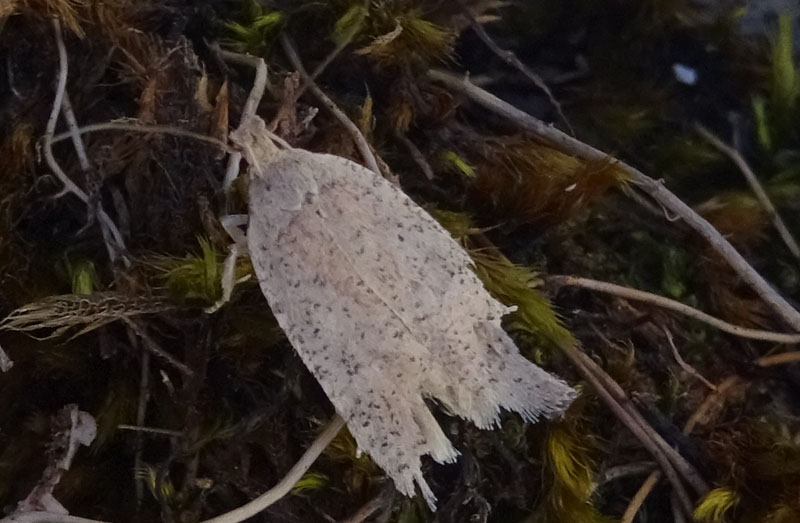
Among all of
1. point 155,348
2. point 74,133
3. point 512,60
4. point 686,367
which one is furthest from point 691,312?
point 74,133

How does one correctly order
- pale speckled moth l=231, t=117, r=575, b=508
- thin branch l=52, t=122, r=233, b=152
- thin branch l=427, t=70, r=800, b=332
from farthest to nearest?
1. thin branch l=427, t=70, r=800, b=332
2. thin branch l=52, t=122, r=233, b=152
3. pale speckled moth l=231, t=117, r=575, b=508

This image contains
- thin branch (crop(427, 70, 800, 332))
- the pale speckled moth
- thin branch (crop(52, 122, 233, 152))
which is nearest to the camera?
the pale speckled moth

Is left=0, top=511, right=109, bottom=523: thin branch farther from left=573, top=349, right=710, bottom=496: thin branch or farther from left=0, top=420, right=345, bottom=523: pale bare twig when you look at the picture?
left=573, top=349, right=710, bottom=496: thin branch

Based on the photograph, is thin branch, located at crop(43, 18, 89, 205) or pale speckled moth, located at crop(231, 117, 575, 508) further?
thin branch, located at crop(43, 18, 89, 205)

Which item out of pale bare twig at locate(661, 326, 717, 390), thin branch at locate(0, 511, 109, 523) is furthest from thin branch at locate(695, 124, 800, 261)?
thin branch at locate(0, 511, 109, 523)

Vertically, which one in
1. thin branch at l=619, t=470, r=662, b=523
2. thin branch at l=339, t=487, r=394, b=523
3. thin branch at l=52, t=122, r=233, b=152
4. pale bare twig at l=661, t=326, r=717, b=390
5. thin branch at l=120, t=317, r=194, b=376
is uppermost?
thin branch at l=52, t=122, r=233, b=152

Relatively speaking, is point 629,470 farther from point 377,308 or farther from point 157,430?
point 157,430

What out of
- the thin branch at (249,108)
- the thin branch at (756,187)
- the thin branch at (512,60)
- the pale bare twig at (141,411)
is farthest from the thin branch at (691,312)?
the pale bare twig at (141,411)

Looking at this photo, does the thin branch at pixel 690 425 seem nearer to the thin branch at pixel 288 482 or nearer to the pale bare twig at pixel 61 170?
the thin branch at pixel 288 482
